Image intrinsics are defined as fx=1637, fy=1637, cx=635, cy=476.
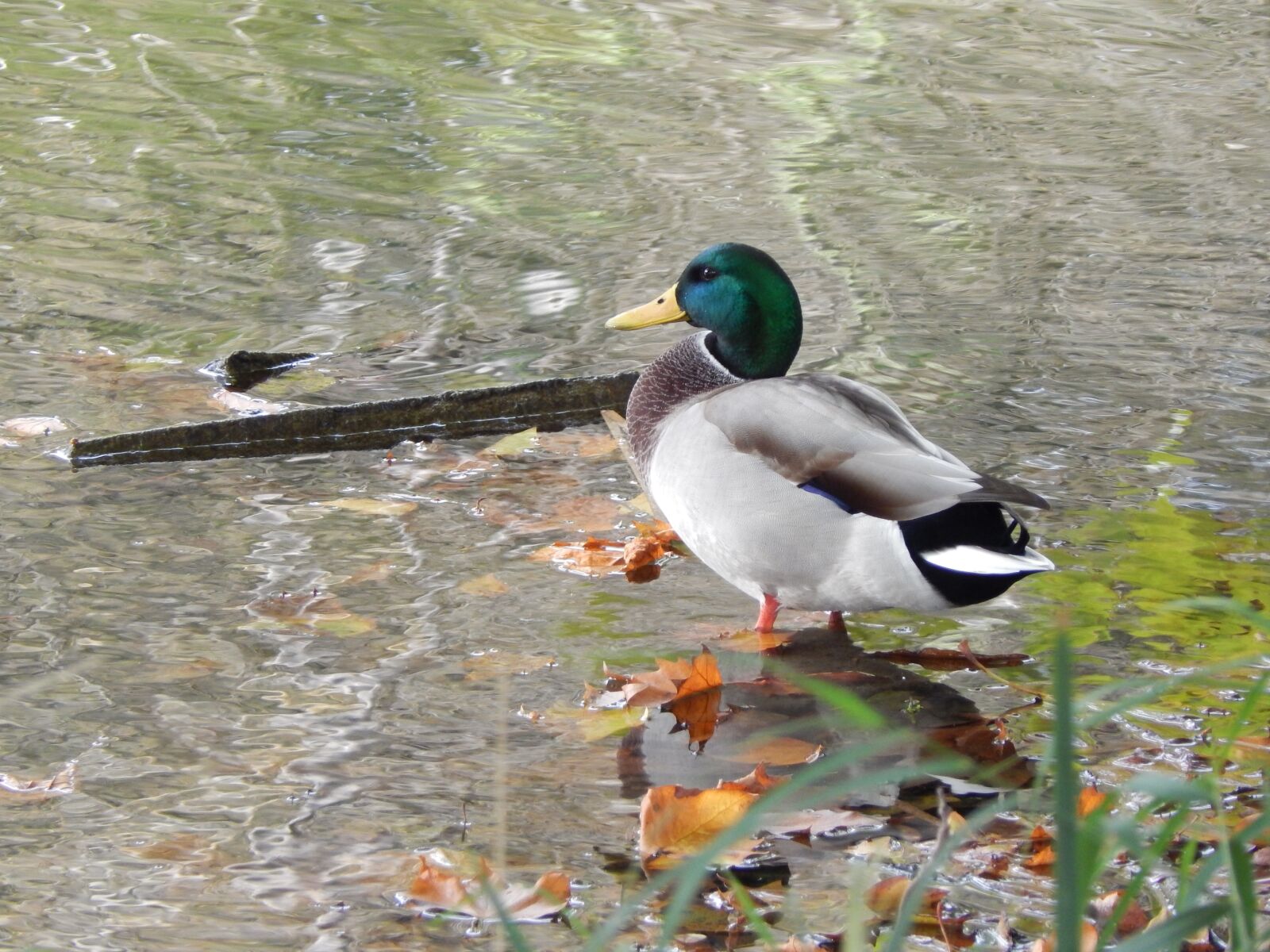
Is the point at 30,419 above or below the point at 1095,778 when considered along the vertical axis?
below

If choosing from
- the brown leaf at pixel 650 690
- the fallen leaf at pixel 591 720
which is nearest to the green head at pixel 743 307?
the brown leaf at pixel 650 690

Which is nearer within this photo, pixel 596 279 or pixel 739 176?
pixel 596 279

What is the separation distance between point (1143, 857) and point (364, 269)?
4.98 m

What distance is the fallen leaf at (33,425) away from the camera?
15.6 feet

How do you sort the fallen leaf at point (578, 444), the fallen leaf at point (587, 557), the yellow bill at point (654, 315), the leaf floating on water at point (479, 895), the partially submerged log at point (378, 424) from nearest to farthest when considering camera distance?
1. the leaf floating on water at point (479, 895)
2. the fallen leaf at point (587, 557)
3. the yellow bill at point (654, 315)
4. the partially submerged log at point (378, 424)
5. the fallen leaf at point (578, 444)

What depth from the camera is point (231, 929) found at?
2.61 m

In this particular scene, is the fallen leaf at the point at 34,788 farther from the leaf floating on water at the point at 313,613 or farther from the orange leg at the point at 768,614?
the orange leg at the point at 768,614

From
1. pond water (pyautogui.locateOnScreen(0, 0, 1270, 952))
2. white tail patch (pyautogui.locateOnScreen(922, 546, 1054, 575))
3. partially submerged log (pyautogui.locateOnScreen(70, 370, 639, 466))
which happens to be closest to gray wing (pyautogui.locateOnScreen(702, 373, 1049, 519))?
white tail patch (pyautogui.locateOnScreen(922, 546, 1054, 575))

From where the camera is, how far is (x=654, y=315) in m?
4.43

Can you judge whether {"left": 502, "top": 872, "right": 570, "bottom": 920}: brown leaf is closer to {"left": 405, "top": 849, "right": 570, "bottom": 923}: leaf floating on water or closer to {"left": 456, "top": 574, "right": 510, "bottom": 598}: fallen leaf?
{"left": 405, "top": 849, "right": 570, "bottom": 923}: leaf floating on water

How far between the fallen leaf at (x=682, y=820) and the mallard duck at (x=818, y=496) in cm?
72

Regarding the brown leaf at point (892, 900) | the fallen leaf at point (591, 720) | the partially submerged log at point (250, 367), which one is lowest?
the partially submerged log at point (250, 367)

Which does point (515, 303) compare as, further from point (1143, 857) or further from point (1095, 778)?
point (1143, 857)

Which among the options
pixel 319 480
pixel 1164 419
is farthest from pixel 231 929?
pixel 1164 419
